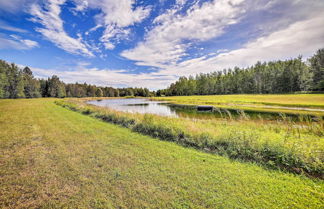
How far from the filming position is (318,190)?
10.1ft

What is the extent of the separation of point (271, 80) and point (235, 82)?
54.2ft

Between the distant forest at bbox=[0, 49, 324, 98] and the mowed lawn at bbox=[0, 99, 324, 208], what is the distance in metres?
70.8

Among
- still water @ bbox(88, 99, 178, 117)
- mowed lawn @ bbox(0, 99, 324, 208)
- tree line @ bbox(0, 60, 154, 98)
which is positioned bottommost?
still water @ bbox(88, 99, 178, 117)

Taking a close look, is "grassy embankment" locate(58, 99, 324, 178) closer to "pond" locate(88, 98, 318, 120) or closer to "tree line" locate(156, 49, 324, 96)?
"pond" locate(88, 98, 318, 120)

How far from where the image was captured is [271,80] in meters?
66.2

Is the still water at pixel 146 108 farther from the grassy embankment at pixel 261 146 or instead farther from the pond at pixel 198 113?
the grassy embankment at pixel 261 146

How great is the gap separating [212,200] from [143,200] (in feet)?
4.92

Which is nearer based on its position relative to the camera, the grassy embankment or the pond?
the grassy embankment

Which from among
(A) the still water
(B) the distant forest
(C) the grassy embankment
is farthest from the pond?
(B) the distant forest

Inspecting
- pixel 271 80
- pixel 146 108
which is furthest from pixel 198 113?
pixel 271 80

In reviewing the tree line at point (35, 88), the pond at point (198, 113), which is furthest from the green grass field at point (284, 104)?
the tree line at point (35, 88)

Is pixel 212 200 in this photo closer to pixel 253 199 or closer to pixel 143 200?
pixel 253 199

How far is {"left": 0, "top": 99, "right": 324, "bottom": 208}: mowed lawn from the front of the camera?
276 cm

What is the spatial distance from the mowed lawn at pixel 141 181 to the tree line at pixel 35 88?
70774 mm
